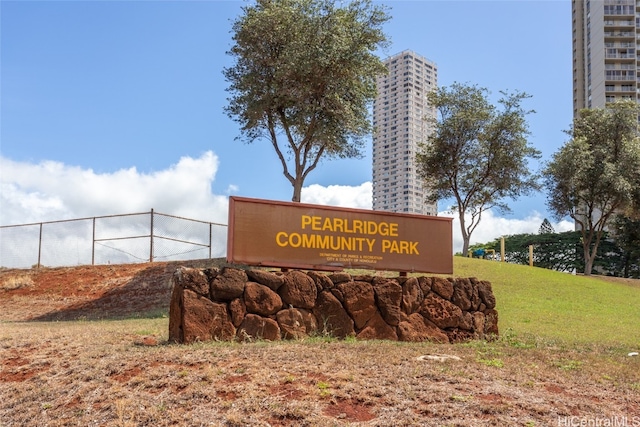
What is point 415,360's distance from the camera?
8.17 m

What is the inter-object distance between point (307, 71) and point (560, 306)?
14035 mm

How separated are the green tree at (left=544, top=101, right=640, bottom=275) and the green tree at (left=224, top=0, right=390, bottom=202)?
67.3 feet

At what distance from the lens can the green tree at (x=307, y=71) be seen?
81.1 ft

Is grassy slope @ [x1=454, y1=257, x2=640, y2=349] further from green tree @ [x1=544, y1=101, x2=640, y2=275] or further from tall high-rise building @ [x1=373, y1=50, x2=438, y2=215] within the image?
tall high-rise building @ [x1=373, y1=50, x2=438, y2=215]

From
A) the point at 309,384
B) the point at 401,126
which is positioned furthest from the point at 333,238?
the point at 401,126

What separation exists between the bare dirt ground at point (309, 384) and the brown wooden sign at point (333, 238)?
1.95 m

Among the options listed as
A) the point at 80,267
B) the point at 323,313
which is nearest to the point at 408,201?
the point at 80,267

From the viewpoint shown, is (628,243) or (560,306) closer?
(560,306)

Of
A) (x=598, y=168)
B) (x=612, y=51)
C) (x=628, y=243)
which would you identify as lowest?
(x=628, y=243)

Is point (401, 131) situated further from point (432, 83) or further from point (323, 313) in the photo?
point (323, 313)

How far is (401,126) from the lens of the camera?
5884cm

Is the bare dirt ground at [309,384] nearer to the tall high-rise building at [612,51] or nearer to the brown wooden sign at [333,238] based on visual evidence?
the brown wooden sign at [333,238]

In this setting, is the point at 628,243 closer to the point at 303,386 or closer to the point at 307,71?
the point at 307,71

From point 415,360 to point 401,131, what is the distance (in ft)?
171
